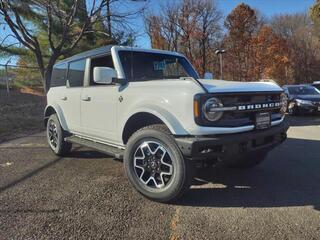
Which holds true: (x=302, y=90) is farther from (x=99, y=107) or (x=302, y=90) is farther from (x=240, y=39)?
(x=240, y=39)

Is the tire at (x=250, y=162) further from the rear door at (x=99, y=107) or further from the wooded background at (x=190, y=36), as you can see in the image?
the wooded background at (x=190, y=36)

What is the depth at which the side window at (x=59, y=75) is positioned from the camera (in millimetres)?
6839

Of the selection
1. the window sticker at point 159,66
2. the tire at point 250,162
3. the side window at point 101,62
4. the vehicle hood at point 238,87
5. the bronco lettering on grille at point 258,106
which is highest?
the side window at point 101,62

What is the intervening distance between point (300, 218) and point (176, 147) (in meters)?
1.49

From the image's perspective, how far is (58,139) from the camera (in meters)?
6.73

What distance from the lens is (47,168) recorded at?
19.7 feet

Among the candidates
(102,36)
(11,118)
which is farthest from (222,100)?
(102,36)

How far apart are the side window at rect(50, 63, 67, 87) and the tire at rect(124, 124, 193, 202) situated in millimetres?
2915

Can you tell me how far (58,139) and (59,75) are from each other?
1.31 metres

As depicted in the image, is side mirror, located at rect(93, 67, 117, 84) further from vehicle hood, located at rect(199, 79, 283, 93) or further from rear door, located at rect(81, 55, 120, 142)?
vehicle hood, located at rect(199, 79, 283, 93)

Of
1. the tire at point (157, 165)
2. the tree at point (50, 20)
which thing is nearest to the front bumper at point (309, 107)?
the tree at point (50, 20)

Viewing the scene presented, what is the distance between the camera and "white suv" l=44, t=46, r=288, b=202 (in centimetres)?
393

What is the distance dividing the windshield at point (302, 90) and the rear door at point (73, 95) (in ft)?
43.4

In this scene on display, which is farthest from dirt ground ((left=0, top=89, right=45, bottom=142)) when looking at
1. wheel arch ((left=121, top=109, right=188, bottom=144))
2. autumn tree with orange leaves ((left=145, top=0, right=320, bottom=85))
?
autumn tree with orange leaves ((left=145, top=0, right=320, bottom=85))
